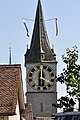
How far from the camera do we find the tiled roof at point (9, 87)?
2517 cm

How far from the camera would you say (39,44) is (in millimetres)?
98562

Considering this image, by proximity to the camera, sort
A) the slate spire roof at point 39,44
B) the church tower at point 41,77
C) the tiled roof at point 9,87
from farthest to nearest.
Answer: the slate spire roof at point 39,44, the church tower at point 41,77, the tiled roof at point 9,87

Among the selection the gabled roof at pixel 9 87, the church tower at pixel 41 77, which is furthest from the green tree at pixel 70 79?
the church tower at pixel 41 77

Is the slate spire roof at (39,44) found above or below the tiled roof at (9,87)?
above

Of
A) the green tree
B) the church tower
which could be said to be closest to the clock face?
the church tower

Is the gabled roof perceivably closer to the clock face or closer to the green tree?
the green tree

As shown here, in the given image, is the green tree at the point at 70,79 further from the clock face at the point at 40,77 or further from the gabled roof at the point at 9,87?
the clock face at the point at 40,77

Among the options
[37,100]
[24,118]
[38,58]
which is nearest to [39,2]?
[38,58]

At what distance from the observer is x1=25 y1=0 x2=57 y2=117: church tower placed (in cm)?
9531

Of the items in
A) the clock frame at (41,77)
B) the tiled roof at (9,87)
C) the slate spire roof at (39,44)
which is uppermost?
the slate spire roof at (39,44)

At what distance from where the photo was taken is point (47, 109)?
9594 cm

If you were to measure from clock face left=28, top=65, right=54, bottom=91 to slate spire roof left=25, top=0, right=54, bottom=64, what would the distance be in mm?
1488

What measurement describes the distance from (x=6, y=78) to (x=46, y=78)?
227 ft

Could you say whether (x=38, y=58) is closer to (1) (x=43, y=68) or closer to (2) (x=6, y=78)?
(1) (x=43, y=68)
